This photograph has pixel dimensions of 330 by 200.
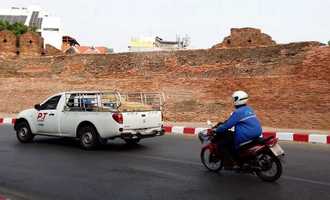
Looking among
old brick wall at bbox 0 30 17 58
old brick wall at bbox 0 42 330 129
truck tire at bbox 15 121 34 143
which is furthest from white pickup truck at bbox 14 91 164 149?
old brick wall at bbox 0 30 17 58

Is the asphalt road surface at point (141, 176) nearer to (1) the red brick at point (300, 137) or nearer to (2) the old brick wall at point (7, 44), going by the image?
(1) the red brick at point (300, 137)

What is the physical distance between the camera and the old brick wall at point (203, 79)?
17.7 m

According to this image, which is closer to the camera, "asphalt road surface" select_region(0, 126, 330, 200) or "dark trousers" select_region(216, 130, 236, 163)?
"asphalt road surface" select_region(0, 126, 330, 200)

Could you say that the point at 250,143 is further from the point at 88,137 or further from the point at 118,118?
the point at 88,137

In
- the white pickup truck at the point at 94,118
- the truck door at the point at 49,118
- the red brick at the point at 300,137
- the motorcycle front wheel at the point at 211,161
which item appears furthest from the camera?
the red brick at the point at 300,137

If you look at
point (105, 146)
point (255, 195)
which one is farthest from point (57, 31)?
point (255, 195)

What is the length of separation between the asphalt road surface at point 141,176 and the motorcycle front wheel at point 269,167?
0.11m

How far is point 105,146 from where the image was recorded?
43.8 feet

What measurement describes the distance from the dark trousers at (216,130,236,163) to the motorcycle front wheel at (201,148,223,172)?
284 mm

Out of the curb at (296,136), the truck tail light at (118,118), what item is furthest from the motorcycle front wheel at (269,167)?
the curb at (296,136)

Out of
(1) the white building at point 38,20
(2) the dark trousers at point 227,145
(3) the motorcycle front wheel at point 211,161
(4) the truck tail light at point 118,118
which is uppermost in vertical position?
(1) the white building at point 38,20

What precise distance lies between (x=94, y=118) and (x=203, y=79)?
8662mm

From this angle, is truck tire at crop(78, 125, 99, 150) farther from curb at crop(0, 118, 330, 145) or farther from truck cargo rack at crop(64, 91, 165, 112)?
curb at crop(0, 118, 330, 145)

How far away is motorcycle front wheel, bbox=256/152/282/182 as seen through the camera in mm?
8258
